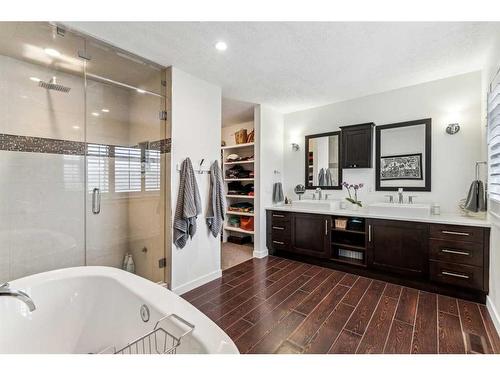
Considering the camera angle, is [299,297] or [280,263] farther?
[280,263]

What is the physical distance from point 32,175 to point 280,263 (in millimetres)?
2989

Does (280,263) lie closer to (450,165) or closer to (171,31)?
(450,165)

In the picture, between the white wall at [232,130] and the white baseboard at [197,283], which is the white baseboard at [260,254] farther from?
the white wall at [232,130]

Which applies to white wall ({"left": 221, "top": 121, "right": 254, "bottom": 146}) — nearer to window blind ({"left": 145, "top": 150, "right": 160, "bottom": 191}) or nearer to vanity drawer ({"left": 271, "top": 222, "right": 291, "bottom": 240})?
vanity drawer ({"left": 271, "top": 222, "right": 291, "bottom": 240})

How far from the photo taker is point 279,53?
7.00 ft

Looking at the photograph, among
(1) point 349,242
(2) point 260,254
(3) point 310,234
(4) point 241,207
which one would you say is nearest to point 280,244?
(2) point 260,254

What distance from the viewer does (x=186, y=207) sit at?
2.39 metres

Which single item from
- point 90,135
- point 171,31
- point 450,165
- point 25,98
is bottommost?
point 450,165

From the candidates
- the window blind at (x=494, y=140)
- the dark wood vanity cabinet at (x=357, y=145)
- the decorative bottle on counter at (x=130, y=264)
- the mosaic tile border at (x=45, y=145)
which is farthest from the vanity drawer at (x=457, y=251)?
the decorative bottle on counter at (x=130, y=264)

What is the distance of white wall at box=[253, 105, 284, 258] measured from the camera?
3586mm

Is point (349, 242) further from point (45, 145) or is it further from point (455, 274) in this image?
point (45, 145)

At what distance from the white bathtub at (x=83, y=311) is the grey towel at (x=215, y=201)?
1.27 m

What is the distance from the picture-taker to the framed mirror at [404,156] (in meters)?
2.82
